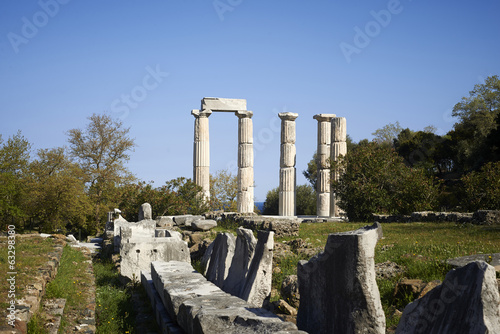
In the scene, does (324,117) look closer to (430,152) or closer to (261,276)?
(430,152)

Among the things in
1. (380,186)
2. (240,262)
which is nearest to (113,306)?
(240,262)

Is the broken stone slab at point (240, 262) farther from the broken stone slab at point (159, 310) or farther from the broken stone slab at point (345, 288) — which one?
the broken stone slab at point (345, 288)

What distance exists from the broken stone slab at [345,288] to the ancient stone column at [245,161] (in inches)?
921

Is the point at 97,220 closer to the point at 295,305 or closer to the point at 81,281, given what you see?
the point at 81,281

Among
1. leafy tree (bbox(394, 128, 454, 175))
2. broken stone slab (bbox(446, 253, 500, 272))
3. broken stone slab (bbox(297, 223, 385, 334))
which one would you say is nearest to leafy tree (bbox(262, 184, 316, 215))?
leafy tree (bbox(394, 128, 454, 175))

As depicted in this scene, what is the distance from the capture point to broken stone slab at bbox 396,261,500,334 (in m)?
3.10

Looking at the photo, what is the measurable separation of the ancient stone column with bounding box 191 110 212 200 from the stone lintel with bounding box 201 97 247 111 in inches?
14.8

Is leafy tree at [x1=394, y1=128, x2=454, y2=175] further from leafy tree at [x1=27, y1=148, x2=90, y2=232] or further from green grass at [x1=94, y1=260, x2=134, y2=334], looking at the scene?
green grass at [x1=94, y1=260, x2=134, y2=334]

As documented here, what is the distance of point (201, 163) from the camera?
2825cm

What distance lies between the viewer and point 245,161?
28578mm

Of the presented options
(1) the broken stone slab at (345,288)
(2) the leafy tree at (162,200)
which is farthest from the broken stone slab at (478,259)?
(2) the leafy tree at (162,200)

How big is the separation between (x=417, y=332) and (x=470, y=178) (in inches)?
A: 656

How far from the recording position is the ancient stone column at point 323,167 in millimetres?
28734

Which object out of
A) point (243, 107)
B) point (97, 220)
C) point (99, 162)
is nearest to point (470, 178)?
point (243, 107)
